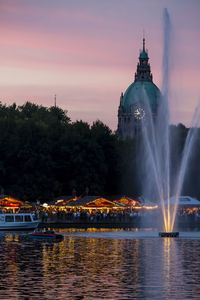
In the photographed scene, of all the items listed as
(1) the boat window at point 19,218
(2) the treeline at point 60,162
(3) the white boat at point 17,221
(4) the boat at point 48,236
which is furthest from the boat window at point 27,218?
(2) the treeline at point 60,162

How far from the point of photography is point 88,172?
160 metres

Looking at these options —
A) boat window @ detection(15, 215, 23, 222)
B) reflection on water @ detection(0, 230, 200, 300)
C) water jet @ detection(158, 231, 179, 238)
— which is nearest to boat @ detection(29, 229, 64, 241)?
reflection on water @ detection(0, 230, 200, 300)

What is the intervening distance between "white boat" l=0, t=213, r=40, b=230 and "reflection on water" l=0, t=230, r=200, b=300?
28884 mm

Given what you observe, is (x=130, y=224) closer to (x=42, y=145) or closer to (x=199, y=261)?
(x=42, y=145)

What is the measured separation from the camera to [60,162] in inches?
6403

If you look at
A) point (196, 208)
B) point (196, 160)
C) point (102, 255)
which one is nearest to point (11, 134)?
point (196, 160)

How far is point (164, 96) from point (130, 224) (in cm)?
3037

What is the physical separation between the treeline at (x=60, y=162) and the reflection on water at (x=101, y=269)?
6262 centimetres

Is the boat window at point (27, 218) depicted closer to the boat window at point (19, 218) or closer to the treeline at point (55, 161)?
the boat window at point (19, 218)

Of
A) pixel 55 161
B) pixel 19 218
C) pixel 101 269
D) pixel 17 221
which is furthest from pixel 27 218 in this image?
pixel 101 269

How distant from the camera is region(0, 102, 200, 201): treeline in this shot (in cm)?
15638

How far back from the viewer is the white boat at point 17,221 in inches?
4815

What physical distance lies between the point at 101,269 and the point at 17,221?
6027 centimetres

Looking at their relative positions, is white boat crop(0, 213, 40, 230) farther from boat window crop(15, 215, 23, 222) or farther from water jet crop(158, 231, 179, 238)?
water jet crop(158, 231, 179, 238)
